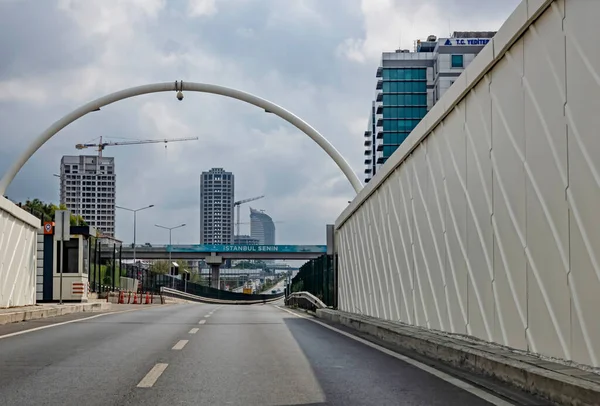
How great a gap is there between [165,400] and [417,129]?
29.6 feet

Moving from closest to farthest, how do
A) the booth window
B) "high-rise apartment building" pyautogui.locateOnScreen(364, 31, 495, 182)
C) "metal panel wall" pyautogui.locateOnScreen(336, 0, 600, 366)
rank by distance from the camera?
"metal panel wall" pyautogui.locateOnScreen(336, 0, 600, 366) < the booth window < "high-rise apartment building" pyautogui.locateOnScreen(364, 31, 495, 182)

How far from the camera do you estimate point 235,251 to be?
352 feet

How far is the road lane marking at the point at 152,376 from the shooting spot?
7705 mm

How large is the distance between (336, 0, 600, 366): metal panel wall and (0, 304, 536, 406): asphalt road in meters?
1.35

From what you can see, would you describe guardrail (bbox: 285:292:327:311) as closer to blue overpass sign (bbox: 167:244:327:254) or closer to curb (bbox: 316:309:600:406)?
curb (bbox: 316:309:600:406)

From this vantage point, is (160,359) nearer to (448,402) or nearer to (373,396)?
(373,396)

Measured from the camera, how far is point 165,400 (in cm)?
678

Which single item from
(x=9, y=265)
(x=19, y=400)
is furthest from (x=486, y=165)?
(x=9, y=265)

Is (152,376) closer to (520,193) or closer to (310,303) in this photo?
(520,193)

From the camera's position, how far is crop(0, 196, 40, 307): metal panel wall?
2047 centimetres

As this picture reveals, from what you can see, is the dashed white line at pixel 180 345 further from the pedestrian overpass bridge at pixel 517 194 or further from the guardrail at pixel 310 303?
the guardrail at pixel 310 303

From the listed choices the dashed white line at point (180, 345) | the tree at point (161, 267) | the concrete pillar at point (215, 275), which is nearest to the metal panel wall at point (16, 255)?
the dashed white line at point (180, 345)

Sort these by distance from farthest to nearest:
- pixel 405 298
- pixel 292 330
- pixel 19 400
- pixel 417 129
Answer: pixel 292 330
pixel 405 298
pixel 417 129
pixel 19 400

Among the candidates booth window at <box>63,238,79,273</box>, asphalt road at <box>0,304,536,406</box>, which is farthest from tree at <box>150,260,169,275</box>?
asphalt road at <box>0,304,536,406</box>
